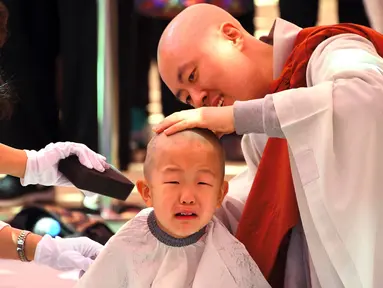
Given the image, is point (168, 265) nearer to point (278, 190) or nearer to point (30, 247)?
point (278, 190)

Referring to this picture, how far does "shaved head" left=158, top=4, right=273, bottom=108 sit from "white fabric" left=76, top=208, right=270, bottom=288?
357 millimetres

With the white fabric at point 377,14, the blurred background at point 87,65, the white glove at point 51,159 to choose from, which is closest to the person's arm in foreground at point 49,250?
the white glove at point 51,159

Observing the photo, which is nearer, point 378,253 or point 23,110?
point 378,253

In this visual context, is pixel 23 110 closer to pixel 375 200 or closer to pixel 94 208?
pixel 94 208

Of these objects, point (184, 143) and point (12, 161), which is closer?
point (184, 143)

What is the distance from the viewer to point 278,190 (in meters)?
1.31

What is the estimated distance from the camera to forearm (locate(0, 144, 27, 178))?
1423mm

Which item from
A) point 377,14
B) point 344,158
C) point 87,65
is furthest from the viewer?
point 87,65

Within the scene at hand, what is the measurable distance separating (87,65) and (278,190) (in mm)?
1774

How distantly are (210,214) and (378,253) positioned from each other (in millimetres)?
320

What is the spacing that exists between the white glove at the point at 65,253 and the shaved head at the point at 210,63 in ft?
1.52

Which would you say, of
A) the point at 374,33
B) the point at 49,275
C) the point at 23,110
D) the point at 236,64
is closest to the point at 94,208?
the point at 23,110

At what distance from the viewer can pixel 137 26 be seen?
303cm

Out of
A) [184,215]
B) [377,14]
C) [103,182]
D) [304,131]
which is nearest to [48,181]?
[103,182]
